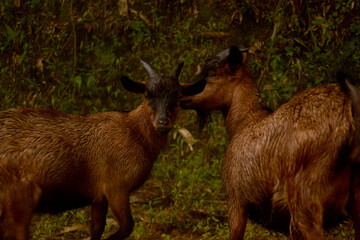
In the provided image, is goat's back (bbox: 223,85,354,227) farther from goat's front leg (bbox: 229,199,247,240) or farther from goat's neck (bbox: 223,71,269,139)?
goat's neck (bbox: 223,71,269,139)

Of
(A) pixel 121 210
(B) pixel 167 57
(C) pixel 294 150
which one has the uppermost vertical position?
(B) pixel 167 57

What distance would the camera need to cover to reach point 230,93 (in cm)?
623

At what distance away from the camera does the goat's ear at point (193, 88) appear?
20.1 feet

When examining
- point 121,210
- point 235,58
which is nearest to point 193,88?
point 235,58

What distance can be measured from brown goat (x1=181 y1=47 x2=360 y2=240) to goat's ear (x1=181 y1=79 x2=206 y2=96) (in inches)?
29.3

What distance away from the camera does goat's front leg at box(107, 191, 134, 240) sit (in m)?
5.75

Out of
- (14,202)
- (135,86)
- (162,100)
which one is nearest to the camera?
(14,202)

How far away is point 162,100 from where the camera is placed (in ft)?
19.4

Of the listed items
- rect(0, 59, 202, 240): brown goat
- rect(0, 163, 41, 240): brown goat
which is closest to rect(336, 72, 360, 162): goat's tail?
rect(0, 59, 202, 240): brown goat

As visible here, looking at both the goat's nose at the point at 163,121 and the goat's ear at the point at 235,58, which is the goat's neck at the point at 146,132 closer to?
the goat's nose at the point at 163,121

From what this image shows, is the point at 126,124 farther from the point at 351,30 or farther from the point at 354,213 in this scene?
the point at 351,30

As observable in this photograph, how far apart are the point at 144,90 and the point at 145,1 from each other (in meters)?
3.70

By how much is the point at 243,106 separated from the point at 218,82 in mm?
429

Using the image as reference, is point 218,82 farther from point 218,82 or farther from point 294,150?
point 294,150
